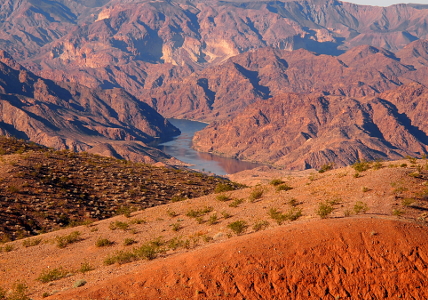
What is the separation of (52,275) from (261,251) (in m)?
12.9

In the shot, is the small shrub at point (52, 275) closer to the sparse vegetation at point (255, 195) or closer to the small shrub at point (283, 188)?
the sparse vegetation at point (255, 195)

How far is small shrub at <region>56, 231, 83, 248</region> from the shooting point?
1434 inches

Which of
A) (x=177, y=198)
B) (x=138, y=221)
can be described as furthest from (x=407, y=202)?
(x=177, y=198)

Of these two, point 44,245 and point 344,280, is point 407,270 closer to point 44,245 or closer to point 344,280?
point 344,280

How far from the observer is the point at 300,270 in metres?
23.3

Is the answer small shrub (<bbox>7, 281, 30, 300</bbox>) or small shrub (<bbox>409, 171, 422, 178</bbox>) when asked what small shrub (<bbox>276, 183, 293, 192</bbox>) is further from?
small shrub (<bbox>7, 281, 30, 300</bbox>)

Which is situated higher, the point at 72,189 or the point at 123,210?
the point at 72,189

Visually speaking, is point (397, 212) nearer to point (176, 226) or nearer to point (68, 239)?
point (176, 226)

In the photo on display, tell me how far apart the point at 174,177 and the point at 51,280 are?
34.9 meters

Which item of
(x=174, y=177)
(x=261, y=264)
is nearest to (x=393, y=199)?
(x=261, y=264)

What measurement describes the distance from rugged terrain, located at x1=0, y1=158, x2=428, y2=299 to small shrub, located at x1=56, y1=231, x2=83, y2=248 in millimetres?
85

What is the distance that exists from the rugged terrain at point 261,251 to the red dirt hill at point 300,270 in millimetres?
48

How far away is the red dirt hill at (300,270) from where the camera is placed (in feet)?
74.1

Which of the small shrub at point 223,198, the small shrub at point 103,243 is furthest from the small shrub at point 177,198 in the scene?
the small shrub at point 103,243
